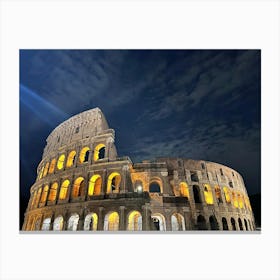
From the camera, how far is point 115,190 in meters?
16.9

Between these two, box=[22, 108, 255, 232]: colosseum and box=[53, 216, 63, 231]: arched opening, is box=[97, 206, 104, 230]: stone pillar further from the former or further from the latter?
box=[53, 216, 63, 231]: arched opening

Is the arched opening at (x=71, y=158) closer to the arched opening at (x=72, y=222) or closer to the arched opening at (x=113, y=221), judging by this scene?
the arched opening at (x=72, y=222)

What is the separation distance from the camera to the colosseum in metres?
14.8

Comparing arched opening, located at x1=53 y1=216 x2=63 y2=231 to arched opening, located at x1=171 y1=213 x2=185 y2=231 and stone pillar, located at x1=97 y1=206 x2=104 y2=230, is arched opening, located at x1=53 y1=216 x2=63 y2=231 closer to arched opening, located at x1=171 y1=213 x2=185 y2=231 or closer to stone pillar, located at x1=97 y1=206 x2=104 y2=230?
stone pillar, located at x1=97 y1=206 x2=104 y2=230

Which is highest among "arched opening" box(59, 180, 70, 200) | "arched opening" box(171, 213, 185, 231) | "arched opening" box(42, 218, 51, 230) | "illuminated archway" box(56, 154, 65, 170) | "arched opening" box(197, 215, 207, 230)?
"illuminated archway" box(56, 154, 65, 170)

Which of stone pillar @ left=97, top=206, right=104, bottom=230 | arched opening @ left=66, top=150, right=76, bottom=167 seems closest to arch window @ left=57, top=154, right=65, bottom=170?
arched opening @ left=66, top=150, right=76, bottom=167

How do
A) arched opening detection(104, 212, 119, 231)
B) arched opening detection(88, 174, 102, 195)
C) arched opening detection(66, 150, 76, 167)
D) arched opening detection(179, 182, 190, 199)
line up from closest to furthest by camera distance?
arched opening detection(104, 212, 119, 231) < arched opening detection(88, 174, 102, 195) < arched opening detection(66, 150, 76, 167) < arched opening detection(179, 182, 190, 199)

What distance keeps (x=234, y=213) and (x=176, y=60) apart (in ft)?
62.2

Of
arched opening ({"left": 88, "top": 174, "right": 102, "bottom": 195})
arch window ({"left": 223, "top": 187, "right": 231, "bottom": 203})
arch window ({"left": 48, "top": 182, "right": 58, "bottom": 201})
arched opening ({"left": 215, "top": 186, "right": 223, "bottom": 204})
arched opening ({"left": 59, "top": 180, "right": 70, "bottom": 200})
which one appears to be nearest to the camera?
arched opening ({"left": 88, "top": 174, "right": 102, "bottom": 195})

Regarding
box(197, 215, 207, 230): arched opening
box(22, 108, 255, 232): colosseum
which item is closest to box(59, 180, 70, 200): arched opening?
box(22, 108, 255, 232): colosseum

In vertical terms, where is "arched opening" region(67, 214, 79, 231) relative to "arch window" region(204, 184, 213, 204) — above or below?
below

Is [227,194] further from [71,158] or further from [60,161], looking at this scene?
[60,161]

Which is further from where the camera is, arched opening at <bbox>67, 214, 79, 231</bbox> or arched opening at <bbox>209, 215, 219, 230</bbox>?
arched opening at <bbox>209, 215, 219, 230</bbox>
